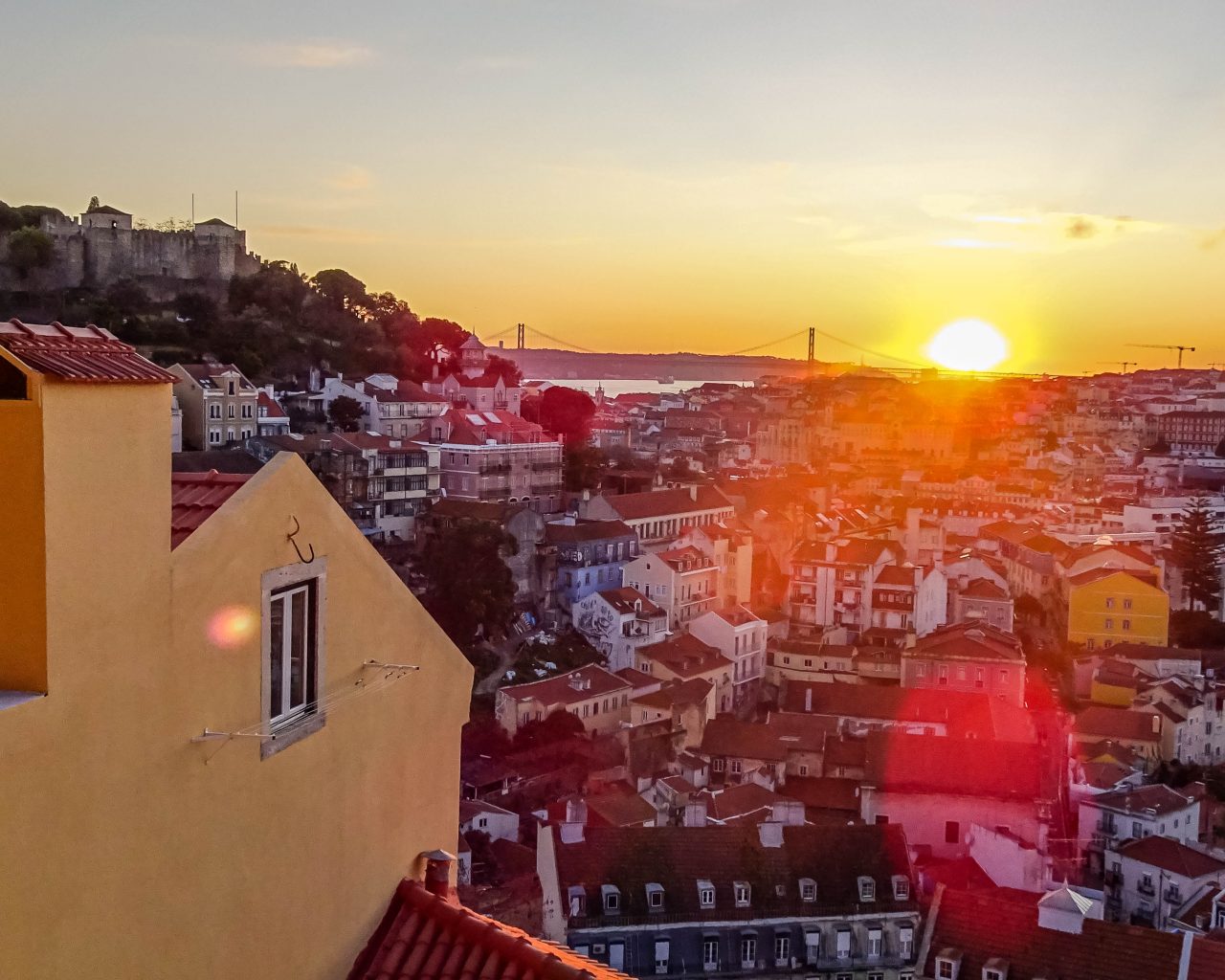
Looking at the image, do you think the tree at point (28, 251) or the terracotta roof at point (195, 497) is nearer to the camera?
the terracotta roof at point (195, 497)

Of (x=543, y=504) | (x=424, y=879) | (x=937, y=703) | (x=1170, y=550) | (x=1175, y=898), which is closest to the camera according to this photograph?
(x=424, y=879)

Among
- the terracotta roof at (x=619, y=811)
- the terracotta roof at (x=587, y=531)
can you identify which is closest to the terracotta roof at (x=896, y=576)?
the terracotta roof at (x=587, y=531)

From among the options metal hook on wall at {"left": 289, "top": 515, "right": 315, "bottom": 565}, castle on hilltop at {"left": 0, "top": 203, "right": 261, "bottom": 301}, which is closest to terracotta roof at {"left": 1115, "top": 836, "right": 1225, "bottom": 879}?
metal hook on wall at {"left": 289, "top": 515, "right": 315, "bottom": 565}

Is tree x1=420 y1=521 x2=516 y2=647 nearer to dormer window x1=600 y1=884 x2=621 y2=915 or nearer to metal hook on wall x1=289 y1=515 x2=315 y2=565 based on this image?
dormer window x1=600 y1=884 x2=621 y2=915

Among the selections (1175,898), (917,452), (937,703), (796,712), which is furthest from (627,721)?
(917,452)

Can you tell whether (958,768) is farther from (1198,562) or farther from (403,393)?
(403,393)

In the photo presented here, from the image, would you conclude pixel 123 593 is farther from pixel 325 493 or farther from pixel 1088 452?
pixel 1088 452

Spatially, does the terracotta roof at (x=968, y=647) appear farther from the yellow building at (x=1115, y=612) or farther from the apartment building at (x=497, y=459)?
the apartment building at (x=497, y=459)
